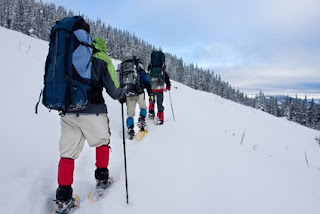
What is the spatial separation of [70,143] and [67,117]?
37cm

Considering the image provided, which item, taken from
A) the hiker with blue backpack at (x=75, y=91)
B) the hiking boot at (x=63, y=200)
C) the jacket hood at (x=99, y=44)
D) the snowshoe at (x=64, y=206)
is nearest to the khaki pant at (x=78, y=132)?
the hiker with blue backpack at (x=75, y=91)

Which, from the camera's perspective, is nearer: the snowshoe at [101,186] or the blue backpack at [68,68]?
the blue backpack at [68,68]

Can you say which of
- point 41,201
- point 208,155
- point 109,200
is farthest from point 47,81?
point 208,155

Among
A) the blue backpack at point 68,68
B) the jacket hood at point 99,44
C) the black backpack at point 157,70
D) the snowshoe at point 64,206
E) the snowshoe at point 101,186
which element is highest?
the black backpack at point 157,70

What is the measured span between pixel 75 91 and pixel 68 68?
0.98 feet

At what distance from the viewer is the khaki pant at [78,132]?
2.66 meters

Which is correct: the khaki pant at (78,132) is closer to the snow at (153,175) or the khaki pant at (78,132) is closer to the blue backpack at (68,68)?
the blue backpack at (68,68)

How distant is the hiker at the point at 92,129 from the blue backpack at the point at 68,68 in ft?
0.79

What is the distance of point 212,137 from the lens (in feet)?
17.8

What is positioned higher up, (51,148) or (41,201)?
(51,148)

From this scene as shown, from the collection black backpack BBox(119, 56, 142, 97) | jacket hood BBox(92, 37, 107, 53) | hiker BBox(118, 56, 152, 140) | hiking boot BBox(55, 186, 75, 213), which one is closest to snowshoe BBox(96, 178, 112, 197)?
hiking boot BBox(55, 186, 75, 213)

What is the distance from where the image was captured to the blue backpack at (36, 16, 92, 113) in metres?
2.40

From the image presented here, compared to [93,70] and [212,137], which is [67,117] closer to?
[93,70]

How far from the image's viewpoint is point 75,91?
2.44 metres
